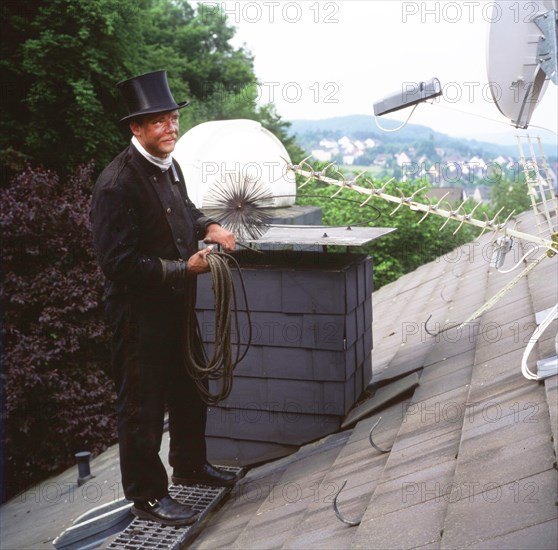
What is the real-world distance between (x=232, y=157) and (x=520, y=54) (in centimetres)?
261

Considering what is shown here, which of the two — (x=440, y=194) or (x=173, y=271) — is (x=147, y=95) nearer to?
(x=173, y=271)

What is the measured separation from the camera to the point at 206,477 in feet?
11.5

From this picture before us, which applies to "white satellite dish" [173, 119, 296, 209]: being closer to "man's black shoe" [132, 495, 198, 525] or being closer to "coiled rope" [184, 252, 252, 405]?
"coiled rope" [184, 252, 252, 405]

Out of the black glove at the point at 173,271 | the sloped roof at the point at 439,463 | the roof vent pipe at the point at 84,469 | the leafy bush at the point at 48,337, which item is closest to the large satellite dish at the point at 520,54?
the sloped roof at the point at 439,463

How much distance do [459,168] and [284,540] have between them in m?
3.26

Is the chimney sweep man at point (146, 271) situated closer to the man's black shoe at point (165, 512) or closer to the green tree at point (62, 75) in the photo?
the man's black shoe at point (165, 512)

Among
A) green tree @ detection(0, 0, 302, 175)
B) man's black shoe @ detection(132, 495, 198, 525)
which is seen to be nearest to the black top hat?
man's black shoe @ detection(132, 495, 198, 525)

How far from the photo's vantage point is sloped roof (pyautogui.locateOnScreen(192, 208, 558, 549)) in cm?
192

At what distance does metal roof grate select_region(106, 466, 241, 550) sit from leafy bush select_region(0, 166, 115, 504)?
27.7ft

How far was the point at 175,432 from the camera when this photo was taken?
11.2 feet

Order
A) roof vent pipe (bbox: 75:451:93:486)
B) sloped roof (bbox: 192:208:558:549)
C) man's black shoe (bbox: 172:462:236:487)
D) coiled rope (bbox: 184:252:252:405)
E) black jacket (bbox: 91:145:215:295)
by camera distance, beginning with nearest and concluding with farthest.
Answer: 1. sloped roof (bbox: 192:208:558:549)
2. black jacket (bbox: 91:145:215:295)
3. coiled rope (bbox: 184:252:252:405)
4. man's black shoe (bbox: 172:462:236:487)
5. roof vent pipe (bbox: 75:451:93:486)

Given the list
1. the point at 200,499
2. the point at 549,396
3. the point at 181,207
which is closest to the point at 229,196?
the point at 181,207

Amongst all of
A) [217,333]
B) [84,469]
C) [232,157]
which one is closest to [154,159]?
[217,333]

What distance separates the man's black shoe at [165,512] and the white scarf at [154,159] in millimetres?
1404
